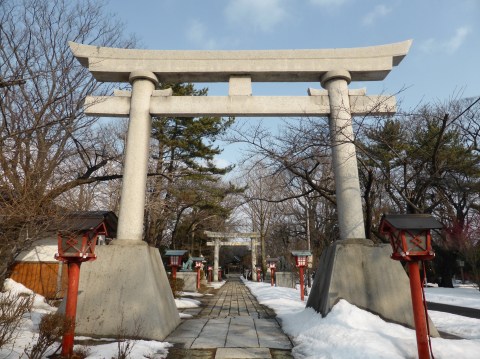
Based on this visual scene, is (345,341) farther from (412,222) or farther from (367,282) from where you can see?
(412,222)

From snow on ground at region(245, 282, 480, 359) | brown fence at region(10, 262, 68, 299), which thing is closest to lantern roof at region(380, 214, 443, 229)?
snow on ground at region(245, 282, 480, 359)

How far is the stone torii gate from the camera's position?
24.5ft

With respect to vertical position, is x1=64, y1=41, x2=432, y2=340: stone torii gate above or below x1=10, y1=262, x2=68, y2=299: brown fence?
above

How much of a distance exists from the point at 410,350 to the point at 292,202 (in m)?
24.8

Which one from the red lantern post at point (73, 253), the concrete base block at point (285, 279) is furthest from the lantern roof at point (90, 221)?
the concrete base block at point (285, 279)

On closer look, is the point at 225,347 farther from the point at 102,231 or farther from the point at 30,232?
the point at 30,232

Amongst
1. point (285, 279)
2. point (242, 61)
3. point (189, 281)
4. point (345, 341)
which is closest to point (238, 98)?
point (242, 61)

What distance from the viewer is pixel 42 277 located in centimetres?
1242

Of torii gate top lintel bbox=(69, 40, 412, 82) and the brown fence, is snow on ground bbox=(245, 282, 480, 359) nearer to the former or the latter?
torii gate top lintel bbox=(69, 40, 412, 82)

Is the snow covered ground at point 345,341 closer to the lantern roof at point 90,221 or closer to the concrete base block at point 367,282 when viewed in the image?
the concrete base block at point 367,282

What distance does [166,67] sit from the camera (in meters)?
8.30

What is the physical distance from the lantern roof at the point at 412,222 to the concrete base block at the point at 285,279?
1998 cm

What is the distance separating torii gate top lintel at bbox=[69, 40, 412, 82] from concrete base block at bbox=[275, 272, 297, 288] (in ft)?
60.2

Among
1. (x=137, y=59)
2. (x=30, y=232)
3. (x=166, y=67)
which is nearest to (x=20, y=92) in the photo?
(x=137, y=59)
